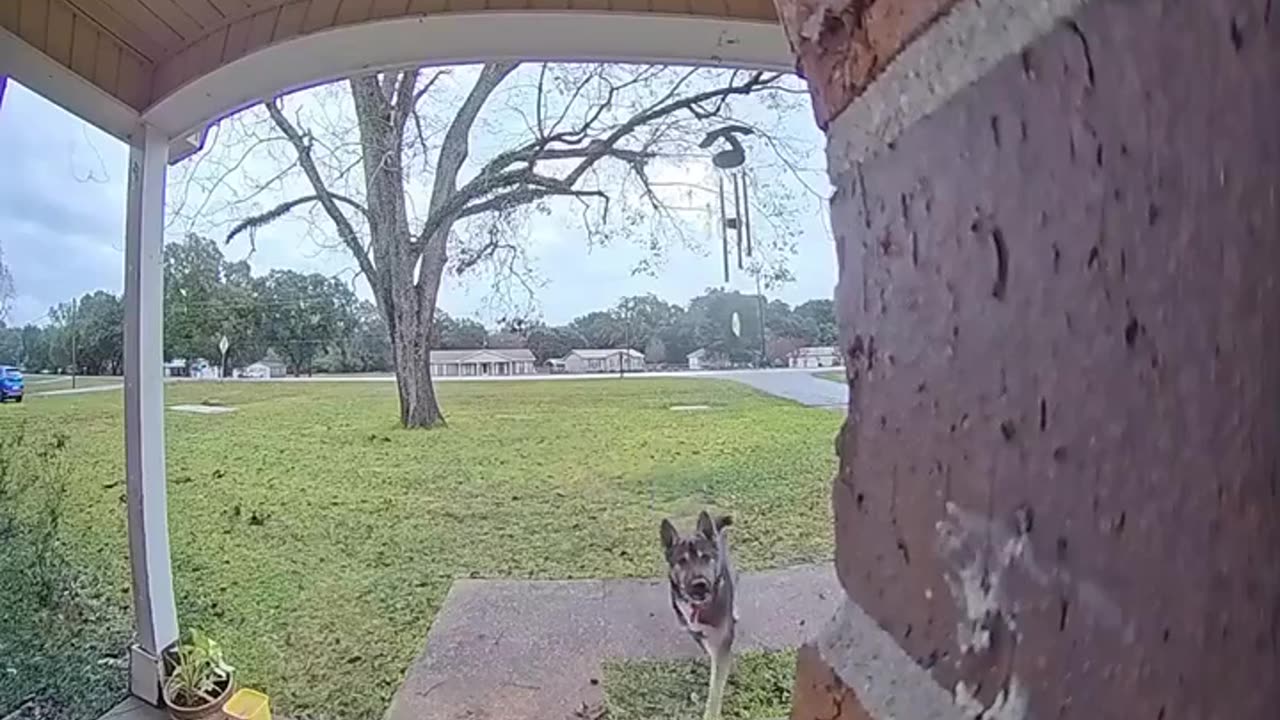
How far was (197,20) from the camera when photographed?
1.85 meters

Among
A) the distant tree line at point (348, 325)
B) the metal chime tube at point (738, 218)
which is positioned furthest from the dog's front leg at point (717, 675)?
the metal chime tube at point (738, 218)

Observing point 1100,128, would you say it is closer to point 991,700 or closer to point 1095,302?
point 1095,302

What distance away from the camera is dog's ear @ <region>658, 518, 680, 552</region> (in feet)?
7.41

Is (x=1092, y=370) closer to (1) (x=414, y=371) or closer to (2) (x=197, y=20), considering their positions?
(2) (x=197, y=20)

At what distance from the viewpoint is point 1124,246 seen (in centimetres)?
18

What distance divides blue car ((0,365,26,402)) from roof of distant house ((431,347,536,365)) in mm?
1009

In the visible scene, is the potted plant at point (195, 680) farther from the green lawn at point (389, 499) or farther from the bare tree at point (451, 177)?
the bare tree at point (451, 177)

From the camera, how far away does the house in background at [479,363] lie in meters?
2.39

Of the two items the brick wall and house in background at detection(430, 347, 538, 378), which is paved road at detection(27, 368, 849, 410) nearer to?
house in background at detection(430, 347, 538, 378)

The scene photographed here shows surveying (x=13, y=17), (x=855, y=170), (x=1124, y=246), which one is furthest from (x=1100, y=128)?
(x=13, y=17)

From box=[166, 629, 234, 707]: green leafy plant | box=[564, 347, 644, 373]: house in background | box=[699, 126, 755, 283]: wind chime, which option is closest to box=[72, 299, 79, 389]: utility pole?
box=[166, 629, 234, 707]: green leafy plant


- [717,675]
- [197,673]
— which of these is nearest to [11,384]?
[197,673]

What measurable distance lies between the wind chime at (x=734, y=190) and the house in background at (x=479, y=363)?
0.63m

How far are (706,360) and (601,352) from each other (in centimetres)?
30
